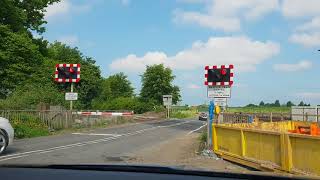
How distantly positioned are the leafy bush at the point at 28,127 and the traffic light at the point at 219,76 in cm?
892

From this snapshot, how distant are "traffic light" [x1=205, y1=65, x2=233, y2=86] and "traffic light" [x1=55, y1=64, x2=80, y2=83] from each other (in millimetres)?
13928

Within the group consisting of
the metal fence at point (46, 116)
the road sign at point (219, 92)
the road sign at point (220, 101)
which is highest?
the road sign at point (219, 92)

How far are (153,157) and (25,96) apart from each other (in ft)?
58.6

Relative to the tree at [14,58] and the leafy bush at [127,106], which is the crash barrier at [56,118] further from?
the leafy bush at [127,106]

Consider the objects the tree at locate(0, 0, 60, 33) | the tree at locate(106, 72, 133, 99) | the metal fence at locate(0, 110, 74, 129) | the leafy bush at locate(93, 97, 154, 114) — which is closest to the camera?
the metal fence at locate(0, 110, 74, 129)

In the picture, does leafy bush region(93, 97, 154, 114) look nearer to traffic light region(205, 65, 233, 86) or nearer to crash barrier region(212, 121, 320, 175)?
traffic light region(205, 65, 233, 86)

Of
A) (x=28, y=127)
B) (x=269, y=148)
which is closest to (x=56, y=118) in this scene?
(x=28, y=127)

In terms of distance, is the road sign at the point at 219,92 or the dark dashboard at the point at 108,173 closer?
the dark dashboard at the point at 108,173

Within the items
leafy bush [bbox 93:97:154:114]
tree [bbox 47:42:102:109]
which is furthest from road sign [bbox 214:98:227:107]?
leafy bush [bbox 93:97:154:114]

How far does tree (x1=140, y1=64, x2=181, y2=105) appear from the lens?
253 ft

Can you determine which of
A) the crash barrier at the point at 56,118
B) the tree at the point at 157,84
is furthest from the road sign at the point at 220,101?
the tree at the point at 157,84

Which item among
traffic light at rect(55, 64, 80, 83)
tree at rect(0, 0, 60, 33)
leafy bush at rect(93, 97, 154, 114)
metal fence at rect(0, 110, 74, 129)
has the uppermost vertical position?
tree at rect(0, 0, 60, 33)

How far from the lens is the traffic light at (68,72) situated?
30.7m

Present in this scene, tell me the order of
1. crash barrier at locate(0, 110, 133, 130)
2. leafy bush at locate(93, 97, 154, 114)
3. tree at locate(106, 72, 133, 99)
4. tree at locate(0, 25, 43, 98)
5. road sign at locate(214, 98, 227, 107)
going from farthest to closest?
tree at locate(106, 72, 133, 99), leafy bush at locate(93, 97, 154, 114), tree at locate(0, 25, 43, 98), crash barrier at locate(0, 110, 133, 130), road sign at locate(214, 98, 227, 107)
